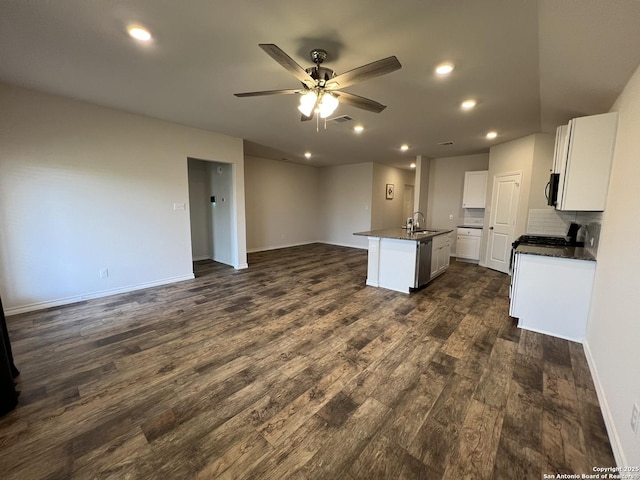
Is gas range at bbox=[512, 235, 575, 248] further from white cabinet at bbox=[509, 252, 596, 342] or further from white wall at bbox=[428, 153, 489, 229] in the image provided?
white wall at bbox=[428, 153, 489, 229]

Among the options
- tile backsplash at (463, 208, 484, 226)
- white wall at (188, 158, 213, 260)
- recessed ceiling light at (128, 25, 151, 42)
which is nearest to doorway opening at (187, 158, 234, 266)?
white wall at (188, 158, 213, 260)

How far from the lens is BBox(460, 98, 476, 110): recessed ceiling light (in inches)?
123

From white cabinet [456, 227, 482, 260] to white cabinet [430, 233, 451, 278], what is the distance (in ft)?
4.61

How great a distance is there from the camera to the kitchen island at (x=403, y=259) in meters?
3.97

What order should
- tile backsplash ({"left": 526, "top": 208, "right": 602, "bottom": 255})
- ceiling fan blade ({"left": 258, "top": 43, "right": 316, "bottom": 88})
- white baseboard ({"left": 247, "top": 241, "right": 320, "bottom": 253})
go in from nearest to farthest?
ceiling fan blade ({"left": 258, "top": 43, "right": 316, "bottom": 88})
tile backsplash ({"left": 526, "top": 208, "right": 602, "bottom": 255})
white baseboard ({"left": 247, "top": 241, "right": 320, "bottom": 253})

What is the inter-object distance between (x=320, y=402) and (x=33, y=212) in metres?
4.05

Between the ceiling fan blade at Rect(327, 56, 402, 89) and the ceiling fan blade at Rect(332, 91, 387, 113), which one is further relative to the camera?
the ceiling fan blade at Rect(332, 91, 387, 113)

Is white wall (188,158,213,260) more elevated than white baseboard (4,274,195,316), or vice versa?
white wall (188,158,213,260)

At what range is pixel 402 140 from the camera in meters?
5.08

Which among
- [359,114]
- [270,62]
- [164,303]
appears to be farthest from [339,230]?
[270,62]

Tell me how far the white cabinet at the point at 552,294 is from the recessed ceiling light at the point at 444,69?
2.08 metres

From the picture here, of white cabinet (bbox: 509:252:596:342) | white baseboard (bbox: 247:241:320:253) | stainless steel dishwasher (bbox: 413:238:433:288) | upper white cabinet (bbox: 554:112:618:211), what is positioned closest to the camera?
upper white cabinet (bbox: 554:112:618:211)

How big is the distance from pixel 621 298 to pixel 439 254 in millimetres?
3067

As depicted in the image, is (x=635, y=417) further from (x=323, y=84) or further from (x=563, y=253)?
(x=323, y=84)
